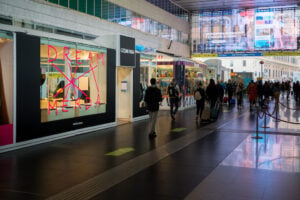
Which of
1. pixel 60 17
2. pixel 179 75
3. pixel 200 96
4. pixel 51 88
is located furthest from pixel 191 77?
pixel 51 88

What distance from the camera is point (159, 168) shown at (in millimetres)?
7246

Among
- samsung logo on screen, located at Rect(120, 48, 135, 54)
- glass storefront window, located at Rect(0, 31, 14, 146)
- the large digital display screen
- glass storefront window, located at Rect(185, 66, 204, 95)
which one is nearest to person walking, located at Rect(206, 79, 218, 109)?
samsung logo on screen, located at Rect(120, 48, 135, 54)

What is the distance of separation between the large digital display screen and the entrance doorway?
23659 mm

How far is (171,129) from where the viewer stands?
1320cm

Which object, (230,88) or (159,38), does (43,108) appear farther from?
(159,38)

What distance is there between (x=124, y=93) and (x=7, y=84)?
7.09 meters

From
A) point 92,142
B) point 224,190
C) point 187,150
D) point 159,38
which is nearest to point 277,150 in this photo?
point 187,150

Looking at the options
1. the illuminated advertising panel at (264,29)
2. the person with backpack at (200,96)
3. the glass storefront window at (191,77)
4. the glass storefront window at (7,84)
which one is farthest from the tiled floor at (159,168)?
the illuminated advertising panel at (264,29)

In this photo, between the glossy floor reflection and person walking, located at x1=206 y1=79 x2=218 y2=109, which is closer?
the glossy floor reflection

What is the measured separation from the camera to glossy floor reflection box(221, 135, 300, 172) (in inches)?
295

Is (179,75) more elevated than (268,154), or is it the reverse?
(179,75)

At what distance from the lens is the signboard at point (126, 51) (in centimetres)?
1445

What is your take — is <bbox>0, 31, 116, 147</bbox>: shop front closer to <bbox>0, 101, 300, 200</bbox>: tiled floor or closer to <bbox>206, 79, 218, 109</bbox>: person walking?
<bbox>0, 101, 300, 200</bbox>: tiled floor

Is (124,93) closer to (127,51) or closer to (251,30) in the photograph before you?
(127,51)
